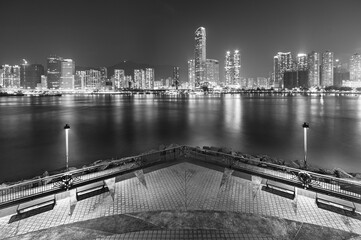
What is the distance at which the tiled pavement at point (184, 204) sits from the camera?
263 inches

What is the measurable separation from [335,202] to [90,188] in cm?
809

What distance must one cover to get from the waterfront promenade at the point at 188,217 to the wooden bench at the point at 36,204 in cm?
21

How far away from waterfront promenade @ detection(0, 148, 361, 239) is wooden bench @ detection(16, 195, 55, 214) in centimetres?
21

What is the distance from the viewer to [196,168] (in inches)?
454

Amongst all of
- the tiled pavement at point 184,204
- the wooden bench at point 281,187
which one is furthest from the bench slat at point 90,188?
the wooden bench at point 281,187

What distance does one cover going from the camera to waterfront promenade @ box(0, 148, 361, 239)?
21.3ft

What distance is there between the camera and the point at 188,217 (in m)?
7.34

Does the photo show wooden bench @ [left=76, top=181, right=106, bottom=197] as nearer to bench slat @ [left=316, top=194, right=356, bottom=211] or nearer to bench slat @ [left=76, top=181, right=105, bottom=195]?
bench slat @ [left=76, top=181, right=105, bottom=195]

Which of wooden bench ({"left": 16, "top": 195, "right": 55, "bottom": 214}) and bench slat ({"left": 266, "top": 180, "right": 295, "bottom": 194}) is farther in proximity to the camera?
bench slat ({"left": 266, "top": 180, "right": 295, "bottom": 194})

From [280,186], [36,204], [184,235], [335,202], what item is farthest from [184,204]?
[335,202]

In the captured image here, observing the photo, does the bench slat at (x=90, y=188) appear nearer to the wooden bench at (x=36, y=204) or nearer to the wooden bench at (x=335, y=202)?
the wooden bench at (x=36, y=204)

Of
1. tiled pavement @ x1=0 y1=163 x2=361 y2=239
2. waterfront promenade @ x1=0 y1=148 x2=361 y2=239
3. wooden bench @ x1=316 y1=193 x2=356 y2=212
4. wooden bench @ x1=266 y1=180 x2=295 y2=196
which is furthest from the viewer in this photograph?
wooden bench @ x1=266 y1=180 x2=295 y2=196

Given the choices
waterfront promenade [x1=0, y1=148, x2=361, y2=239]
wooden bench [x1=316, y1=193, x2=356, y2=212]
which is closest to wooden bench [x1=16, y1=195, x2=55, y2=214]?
waterfront promenade [x1=0, y1=148, x2=361, y2=239]

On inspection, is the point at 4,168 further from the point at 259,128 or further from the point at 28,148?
the point at 259,128
